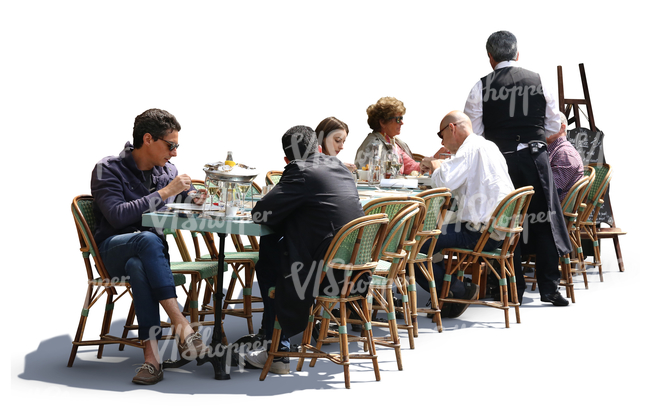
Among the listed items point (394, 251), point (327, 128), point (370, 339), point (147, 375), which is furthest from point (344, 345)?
point (327, 128)

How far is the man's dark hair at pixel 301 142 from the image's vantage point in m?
4.23

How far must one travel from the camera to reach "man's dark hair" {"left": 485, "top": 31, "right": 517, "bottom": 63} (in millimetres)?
6254

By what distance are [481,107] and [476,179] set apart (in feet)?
3.44

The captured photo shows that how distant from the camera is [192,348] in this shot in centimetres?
429

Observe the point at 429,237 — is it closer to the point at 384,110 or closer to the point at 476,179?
the point at 476,179

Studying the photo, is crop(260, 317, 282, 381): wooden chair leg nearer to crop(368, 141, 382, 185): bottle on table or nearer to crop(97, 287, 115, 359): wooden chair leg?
crop(97, 287, 115, 359): wooden chair leg

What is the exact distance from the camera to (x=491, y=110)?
6234 millimetres

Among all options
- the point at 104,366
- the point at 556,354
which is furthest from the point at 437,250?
the point at 104,366

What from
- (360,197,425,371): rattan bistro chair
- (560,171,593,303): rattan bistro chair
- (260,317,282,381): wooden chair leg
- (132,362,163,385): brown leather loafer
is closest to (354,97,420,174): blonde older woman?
(560,171,593,303): rattan bistro chair

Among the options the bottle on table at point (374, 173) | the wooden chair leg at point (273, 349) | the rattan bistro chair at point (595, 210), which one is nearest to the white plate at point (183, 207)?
the wooden chair leg at point (273, 349)

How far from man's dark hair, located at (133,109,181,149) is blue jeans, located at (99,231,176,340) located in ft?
2.00

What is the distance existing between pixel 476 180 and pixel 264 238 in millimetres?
1782

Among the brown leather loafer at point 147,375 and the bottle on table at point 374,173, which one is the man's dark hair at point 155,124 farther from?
the bottle on table at point 374,173

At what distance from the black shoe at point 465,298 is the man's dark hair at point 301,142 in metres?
2.05
